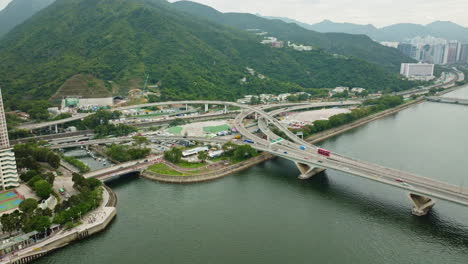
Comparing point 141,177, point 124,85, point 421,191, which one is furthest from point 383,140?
point 124,85

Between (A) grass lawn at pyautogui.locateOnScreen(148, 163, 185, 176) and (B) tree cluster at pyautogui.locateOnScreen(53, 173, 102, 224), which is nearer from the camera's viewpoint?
(B) tree cluster at pyautogui.locateOnScreen(53, 173, 102, 224)

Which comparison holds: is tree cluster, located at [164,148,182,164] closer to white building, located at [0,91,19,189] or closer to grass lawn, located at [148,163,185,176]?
grass lawn, located at [148,163,185,176]

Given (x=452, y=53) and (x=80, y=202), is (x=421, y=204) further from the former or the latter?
(x=452, y=53)

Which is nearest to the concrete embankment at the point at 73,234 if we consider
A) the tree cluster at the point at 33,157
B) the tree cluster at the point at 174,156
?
the tree cluster at the point at 174,156

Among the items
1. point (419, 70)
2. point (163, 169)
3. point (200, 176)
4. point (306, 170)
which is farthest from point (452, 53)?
point (163, 169)

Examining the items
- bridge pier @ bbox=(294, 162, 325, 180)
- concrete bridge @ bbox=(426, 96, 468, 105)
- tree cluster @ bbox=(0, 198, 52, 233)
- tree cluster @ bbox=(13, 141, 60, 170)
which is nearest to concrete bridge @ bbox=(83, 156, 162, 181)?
tree cluster @ bbox=(13, 141, 60, 170)
